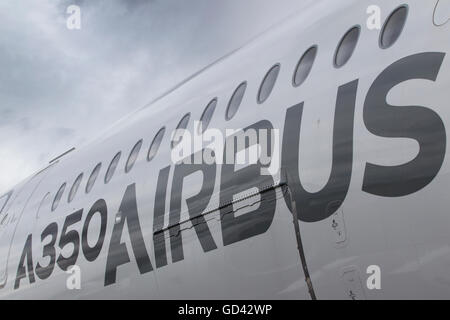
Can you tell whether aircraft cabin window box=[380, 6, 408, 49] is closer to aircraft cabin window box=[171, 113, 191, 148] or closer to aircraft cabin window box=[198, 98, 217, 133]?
aircraft cabin window box=[198, 98, 217, 133]

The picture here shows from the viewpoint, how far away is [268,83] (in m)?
6.04

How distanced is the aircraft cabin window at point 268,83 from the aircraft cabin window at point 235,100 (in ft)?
1.01

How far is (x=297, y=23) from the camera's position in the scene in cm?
621

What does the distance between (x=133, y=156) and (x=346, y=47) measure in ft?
11.5

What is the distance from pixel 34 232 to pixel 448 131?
6820 millimetres

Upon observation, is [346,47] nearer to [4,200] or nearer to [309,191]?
[309,191]

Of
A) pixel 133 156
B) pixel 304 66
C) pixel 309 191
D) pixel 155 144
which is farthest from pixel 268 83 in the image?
pixel 133 156

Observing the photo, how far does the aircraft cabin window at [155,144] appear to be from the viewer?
7.44m

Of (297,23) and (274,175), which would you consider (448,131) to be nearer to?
(274,175)

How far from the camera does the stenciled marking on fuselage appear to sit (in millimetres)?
4328

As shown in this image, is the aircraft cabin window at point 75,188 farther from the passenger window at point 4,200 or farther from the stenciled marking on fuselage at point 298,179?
the passenger window at point 4,200

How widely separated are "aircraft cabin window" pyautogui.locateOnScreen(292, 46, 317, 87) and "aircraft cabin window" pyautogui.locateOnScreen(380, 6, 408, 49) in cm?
79

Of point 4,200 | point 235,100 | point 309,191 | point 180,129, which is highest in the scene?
point 4,200

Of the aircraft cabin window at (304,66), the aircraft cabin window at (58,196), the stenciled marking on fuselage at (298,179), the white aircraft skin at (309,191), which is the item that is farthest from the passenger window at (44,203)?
the aircraft cabin window at (304,66)
